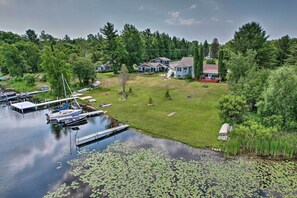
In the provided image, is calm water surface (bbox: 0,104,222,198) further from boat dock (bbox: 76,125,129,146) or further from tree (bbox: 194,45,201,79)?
tree (bbox: 194,45,201,79)

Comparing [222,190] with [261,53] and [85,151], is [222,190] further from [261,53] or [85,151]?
[261,53]

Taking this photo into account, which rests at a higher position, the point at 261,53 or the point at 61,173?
the point at 261,53

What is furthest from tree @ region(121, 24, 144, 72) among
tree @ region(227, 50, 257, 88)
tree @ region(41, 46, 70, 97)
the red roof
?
tree @ region(227, 50, 257, 88)

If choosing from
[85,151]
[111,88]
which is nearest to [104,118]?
[85,151]

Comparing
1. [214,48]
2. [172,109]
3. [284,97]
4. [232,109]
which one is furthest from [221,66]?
[214,48]

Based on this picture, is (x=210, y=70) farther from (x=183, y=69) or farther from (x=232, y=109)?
(x=232, y=109)
